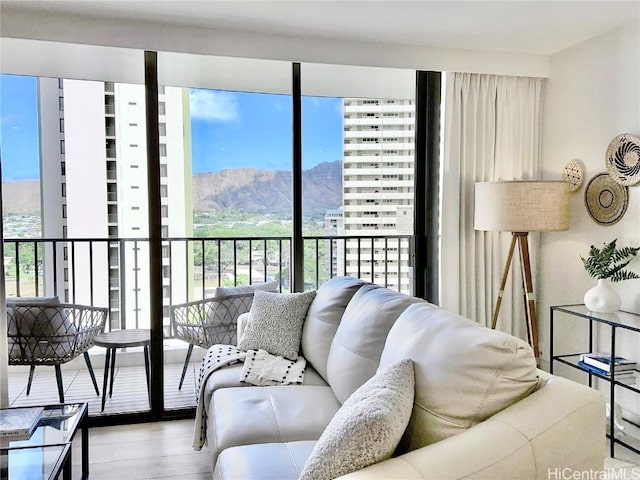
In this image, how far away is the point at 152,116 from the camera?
3197mm

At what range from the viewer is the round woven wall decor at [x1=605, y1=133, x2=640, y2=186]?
293 cm

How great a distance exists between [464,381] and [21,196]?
127 inches

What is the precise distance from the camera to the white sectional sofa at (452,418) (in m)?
1.34

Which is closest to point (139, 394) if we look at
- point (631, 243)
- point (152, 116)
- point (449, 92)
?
point (152, 116)

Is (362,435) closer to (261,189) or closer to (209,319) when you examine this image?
(209,319)

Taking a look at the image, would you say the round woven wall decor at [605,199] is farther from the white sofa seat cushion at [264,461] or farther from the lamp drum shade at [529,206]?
the white sofa seat cushion at [264,461]

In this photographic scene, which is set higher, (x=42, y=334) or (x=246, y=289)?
(x=246, y=289)

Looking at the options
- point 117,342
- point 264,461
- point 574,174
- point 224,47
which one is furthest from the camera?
point 574,174

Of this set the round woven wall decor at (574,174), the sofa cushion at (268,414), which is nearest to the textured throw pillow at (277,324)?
the sofa cushion at (268,414)

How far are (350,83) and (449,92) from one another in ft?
2.40

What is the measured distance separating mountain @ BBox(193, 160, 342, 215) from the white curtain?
893mm

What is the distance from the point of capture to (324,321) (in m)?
2.61

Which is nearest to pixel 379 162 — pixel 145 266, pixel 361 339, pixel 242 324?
pixel 242 324

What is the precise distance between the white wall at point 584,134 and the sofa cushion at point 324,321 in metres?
1.70
